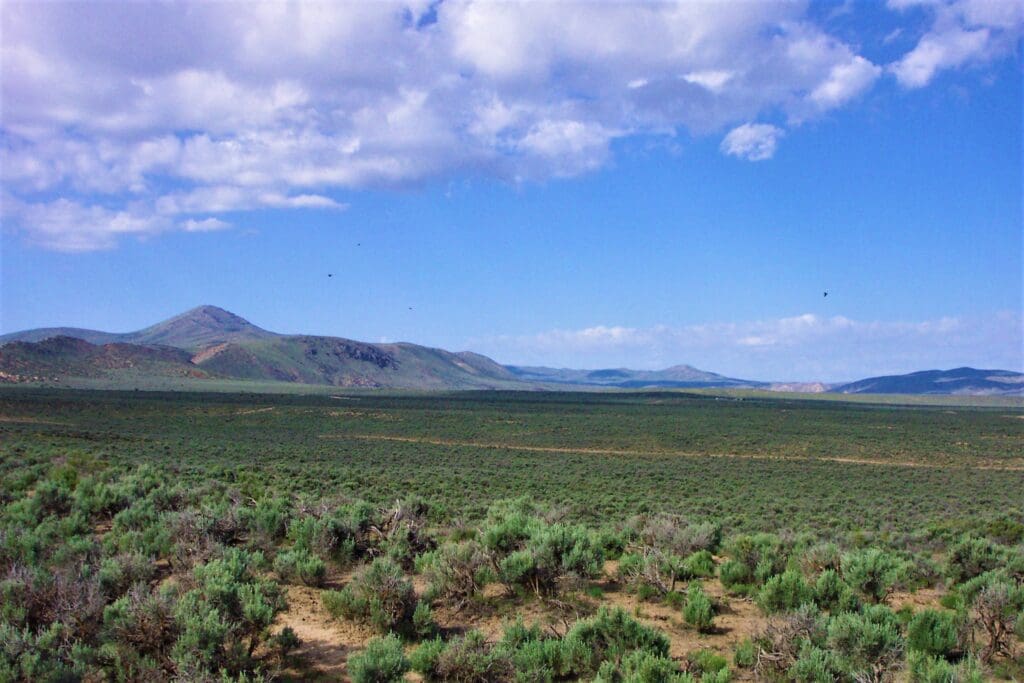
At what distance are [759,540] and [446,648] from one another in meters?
6.27

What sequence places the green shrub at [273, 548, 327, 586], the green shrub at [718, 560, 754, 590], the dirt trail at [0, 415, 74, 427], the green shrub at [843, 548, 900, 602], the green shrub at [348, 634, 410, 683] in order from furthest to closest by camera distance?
1. the dirt trail at [0, 415, 74, 427]
2. the green shrub at [718, 560, 754, 590]
3. the green shrub at [273, 548, 327, 586]
4. the green shrub at [843, 548, 900, 602]
5. the green shrub at [348, 634, 410, 683]

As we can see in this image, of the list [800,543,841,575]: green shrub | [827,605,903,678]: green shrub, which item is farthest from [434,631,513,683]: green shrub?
[800,543,841,575]: green shrub

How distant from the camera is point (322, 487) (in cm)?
1931

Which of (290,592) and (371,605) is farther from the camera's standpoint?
(290,592)

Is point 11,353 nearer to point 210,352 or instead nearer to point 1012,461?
point 210,352

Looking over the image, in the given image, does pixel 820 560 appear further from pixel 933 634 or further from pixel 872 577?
pixel 933 634

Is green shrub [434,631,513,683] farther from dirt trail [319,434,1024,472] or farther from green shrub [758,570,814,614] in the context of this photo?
dirt trail [319,434,1024,472]

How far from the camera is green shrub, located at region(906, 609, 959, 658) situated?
243 inches

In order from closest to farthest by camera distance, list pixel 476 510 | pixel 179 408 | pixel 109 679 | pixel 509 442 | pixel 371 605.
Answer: pixel 109 679, pixel 371 605, pixel 476 510, pixel 509 442, pixel 179 408

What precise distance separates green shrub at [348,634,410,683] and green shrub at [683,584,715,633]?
3386 millimetres

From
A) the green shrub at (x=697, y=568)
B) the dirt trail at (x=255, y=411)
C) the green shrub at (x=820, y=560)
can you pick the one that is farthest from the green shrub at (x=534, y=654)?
the dirt trail at (x=255, y=411)

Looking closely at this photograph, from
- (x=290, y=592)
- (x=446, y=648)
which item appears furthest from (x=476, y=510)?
(x=446, y=648)

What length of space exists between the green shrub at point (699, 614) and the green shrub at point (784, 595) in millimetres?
630

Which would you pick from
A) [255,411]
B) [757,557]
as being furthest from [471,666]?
[255,411]
